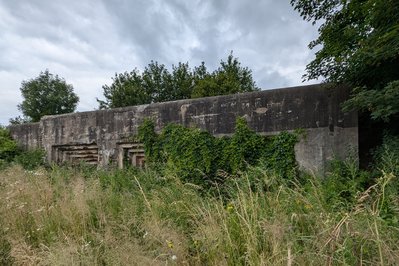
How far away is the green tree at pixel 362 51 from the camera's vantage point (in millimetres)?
3824

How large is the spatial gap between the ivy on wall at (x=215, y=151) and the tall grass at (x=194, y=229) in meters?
1.57

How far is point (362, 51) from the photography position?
4.08m

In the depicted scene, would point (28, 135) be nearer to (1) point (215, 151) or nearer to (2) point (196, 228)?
(1) point (215, 151)

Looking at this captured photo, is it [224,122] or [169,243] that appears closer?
[169,243]

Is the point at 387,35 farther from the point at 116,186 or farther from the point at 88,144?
the point at 88,144

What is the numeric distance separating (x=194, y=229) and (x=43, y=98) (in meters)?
24.6

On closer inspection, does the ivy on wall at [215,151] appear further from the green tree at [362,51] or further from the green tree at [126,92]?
the green tree at [126,92]

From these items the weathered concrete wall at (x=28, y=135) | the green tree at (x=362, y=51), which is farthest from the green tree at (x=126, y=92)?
the green tree at (x=362, y=51)

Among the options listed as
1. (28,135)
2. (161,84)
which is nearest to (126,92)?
(161,84)

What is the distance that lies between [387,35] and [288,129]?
2368 mm

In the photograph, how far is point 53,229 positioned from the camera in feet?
12.0

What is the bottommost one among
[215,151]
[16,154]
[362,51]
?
[16,154]

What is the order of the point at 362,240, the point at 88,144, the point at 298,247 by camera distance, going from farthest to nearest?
the point at 88,144 < the point at 298,247 < the point at 362,240

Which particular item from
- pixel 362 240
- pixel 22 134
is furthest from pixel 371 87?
pixel 22 134
